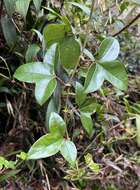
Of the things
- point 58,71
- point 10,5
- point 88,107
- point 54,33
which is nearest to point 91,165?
point 88,107

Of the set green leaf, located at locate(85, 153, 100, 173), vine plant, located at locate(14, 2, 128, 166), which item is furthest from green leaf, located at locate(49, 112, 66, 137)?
green leaf, located at locate(85, 153, 100, 173)

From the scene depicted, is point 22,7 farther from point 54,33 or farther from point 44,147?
point 44,147

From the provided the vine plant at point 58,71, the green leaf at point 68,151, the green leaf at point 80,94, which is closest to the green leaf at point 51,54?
the vine plant at point 58,71

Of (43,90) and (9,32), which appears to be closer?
(43,90)

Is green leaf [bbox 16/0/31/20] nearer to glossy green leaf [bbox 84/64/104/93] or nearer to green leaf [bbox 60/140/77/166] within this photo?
glossy green leaf [bbox 84/64/104/93]

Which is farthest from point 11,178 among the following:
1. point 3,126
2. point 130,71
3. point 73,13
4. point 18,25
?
point 130,71
